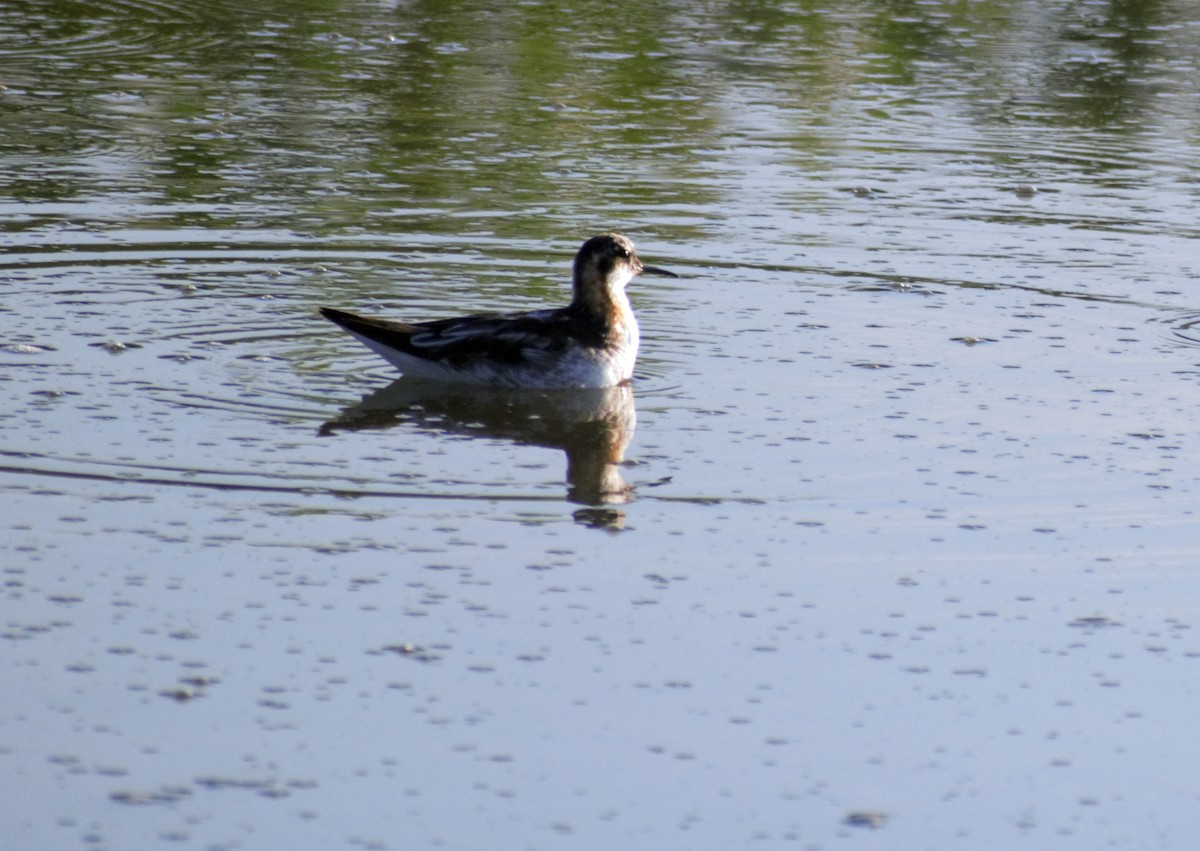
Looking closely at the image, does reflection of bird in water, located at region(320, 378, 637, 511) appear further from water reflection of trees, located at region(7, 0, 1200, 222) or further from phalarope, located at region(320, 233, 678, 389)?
water reflection of trees, located at region(7, 0, 1200, 222)

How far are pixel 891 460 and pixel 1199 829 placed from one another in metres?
3.28

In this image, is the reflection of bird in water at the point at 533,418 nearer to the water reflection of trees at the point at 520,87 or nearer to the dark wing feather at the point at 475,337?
the dark wing feather at the point at 475,337

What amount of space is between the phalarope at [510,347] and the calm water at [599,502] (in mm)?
167

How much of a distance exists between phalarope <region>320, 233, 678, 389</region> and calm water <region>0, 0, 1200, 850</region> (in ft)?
0.55

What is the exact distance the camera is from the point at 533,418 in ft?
31.0

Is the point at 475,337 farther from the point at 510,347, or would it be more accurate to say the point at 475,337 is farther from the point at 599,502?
the point at 599,502

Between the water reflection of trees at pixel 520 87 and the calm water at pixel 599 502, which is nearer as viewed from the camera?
the calm water at pixel 599 502

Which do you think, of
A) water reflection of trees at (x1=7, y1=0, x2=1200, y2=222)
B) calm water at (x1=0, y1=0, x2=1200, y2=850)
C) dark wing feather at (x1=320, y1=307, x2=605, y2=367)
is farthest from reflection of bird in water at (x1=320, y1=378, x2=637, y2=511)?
water reflection of trees at (x1=7, y1=0, x2=1200, y2=222)

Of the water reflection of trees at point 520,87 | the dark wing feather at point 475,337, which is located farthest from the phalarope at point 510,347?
the water reflection of trees at point 520,87

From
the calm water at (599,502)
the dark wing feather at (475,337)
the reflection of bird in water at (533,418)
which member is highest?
the dark wing feather at (475,337)

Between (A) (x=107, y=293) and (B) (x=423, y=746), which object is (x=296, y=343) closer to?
(A) (x=107, y=293)

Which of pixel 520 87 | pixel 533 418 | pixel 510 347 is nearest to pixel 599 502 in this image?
pixel 533 418

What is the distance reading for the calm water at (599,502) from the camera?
549 cm

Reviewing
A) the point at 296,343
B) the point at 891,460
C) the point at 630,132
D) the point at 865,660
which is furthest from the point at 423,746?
the point at 630,132
